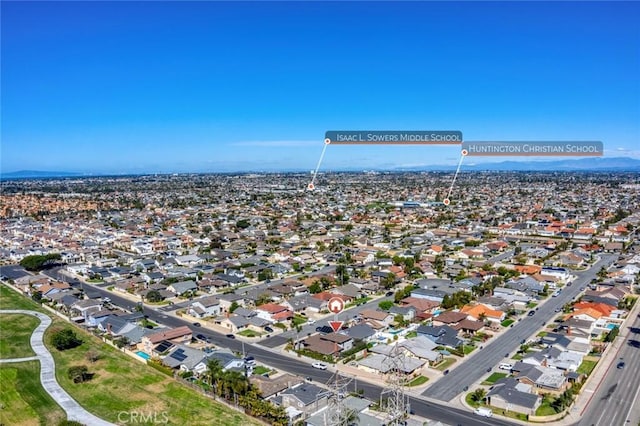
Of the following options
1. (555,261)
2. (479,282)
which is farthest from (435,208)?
(479,282)

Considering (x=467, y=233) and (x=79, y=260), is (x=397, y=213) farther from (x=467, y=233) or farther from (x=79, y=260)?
(x=79, y=260)

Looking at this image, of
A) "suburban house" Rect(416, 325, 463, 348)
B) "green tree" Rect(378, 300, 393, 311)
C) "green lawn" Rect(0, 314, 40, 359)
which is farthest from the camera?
"green tree" Rect(378, 300, 393, 311)

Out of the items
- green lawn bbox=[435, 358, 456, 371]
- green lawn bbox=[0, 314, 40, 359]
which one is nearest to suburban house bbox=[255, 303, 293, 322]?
green lawn bbox=[435, 358, 456, 371]

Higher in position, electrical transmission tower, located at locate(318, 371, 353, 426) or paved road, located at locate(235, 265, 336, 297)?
electrical transmission tower, located at locate(318, 371, 353, 426)

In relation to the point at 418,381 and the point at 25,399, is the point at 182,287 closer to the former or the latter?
the point at 25,399

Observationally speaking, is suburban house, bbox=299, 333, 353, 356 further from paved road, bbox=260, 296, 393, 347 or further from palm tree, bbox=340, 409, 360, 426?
palm tree, bbox=340, 409, 360, 426

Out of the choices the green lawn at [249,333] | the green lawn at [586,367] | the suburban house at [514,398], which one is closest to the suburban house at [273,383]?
the green lawn at [249,333]

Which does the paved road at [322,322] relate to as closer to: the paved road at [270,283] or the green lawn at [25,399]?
the paved road at [270,283]
